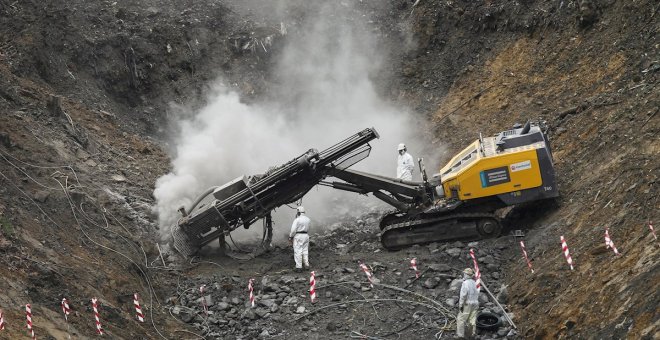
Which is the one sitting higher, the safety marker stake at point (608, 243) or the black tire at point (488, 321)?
the safety marker stake at point (608, 243)

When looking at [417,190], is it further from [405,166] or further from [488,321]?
[488,321]

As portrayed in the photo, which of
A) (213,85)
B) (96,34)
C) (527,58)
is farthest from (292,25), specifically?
(527,58)

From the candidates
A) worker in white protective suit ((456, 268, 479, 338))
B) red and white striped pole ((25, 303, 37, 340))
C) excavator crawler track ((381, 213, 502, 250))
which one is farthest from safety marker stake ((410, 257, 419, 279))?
red and white striped pole ((25, 303, 37, 340))

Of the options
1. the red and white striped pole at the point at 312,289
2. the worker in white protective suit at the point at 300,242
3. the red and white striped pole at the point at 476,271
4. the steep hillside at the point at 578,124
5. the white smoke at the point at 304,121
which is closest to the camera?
the steep hillside at the point at 578,124

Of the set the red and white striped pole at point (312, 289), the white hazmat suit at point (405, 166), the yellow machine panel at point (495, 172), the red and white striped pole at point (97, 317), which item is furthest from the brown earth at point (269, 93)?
the white hazmat suit at point (405, 166)

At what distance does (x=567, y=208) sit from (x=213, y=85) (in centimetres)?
1146

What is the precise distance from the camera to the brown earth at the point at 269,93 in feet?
28.6

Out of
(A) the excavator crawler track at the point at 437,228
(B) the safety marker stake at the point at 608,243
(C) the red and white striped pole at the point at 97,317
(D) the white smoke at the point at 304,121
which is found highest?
Result: (D) the white smoke at the point at 304,121

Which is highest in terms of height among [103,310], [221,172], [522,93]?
[522,93]

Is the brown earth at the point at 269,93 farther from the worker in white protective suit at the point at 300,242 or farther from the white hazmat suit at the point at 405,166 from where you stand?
the white hazmat suit at the point at 405,166

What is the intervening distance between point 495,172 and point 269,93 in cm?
980

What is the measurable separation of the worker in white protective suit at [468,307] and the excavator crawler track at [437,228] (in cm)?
311

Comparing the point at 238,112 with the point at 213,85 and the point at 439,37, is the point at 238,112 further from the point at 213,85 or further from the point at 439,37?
the point at 439,37

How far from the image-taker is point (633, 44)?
13.9 meters
